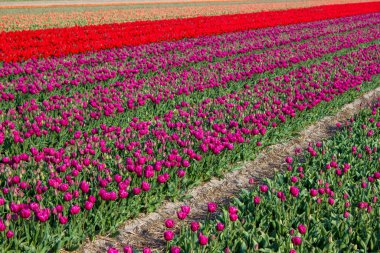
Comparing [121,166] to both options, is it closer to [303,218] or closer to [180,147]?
[180,147]

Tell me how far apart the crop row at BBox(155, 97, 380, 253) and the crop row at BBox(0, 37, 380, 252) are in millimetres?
709

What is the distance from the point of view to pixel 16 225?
4.02 metres

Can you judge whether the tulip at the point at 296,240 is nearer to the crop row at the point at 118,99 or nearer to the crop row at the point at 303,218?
the crop row at the point at 303,218

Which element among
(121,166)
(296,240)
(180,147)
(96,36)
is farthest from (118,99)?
(96,36)

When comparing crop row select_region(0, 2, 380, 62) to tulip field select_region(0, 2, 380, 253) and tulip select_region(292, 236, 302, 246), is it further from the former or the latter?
tulip select_region(292, 236, 302, 246)

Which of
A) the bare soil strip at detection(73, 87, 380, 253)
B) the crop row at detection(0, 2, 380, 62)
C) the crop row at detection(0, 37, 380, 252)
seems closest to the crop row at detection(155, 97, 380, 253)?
the bare soil strip at detection(73, 87, 380, 253)

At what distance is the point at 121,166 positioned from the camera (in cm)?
495

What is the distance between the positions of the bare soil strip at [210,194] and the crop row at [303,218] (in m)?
0.26

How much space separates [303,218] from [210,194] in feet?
5.13

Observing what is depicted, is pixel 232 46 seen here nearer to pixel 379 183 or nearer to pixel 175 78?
pixel 175 78

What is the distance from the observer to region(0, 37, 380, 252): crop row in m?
3.90

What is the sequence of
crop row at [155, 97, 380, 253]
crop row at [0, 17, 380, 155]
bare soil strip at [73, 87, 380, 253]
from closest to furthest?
crop row at [155, 97, 380, 253] → bare soil strip at [73, 87, 380, 253] → crop row at [0, 17, 380, 155]

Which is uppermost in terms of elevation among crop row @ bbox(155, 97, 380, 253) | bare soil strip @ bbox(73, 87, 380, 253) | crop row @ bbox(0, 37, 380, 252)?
crop row @ bbox(0, 37, 380, 252)

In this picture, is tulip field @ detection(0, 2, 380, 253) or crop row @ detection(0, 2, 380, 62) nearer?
tulip field @ detection(0, 2, 380, 253)
